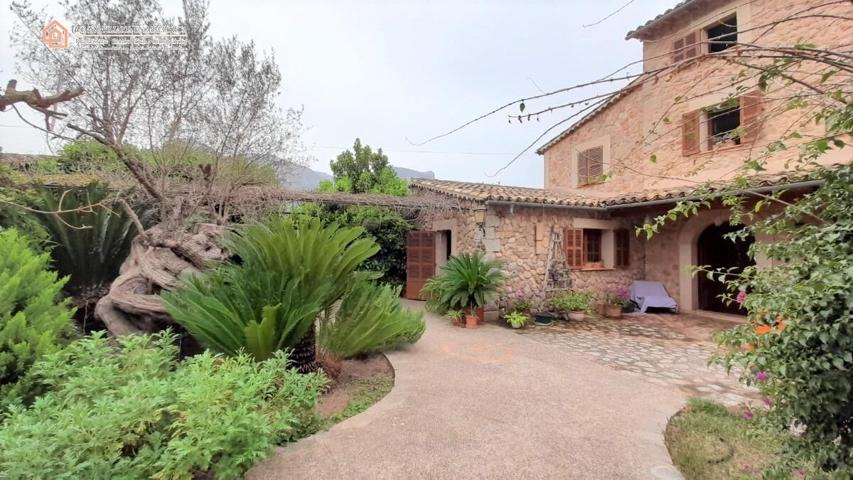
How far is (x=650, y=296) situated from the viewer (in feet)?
29.5

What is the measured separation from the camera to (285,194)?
745cm

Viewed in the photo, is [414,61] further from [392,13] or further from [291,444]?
[291,444]

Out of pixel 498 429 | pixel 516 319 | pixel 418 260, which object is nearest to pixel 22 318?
pixel 498 429

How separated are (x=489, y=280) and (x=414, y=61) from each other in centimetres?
441

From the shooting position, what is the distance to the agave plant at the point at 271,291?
10.6 ft

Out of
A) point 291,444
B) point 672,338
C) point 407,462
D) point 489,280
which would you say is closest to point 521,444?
point 407,462

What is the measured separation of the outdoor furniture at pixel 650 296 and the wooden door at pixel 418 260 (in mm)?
5115

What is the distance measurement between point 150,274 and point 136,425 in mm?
3057

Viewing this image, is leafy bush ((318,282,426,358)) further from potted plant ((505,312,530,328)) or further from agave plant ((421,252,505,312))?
potted plant ((505,312,530,328))

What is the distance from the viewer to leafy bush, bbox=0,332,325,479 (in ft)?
5.41

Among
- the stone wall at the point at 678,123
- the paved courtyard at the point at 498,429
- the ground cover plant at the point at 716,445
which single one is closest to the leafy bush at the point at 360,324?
the paved courtyard at the point at 498,429

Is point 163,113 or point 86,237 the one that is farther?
point 163,113

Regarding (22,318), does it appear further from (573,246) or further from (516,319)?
(573,246)

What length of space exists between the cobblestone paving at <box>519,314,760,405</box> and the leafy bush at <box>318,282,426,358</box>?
2877mm
